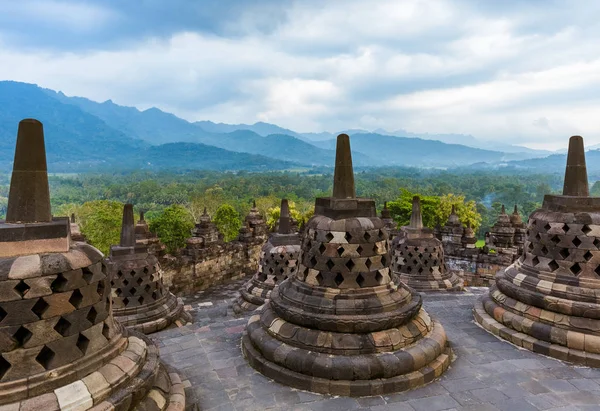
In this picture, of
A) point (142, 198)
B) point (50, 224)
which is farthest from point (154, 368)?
point (142, 198)

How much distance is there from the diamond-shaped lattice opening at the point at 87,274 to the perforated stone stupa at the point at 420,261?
9.12 m

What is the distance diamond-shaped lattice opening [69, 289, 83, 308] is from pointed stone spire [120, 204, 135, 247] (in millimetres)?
5550

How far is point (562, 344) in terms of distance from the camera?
225 inches

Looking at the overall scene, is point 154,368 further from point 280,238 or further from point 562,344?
point 280,238

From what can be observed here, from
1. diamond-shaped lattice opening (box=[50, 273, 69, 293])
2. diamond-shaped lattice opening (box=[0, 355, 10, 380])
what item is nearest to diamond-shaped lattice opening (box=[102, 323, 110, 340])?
diamond-shaped lattice opening (box=[50, 273, 69, 293])

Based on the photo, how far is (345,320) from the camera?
16.6 ft

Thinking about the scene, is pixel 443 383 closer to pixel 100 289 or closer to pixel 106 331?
pixel 106 331

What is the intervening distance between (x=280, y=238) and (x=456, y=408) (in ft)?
22.8

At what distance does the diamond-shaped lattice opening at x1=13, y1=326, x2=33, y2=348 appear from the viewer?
3.12 metres

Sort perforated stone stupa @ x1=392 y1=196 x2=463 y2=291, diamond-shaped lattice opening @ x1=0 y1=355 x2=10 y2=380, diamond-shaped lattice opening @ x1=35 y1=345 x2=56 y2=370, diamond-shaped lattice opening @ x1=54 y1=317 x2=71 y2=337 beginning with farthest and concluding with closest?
1. perforated stone stupa @ x1=392 y1=196 x2=463 y2=291
2. diamond-shaped lattice opening @ x1=54 y1=317 x2=71 y2=337
3. diamond-shaped lattice opening @ x1=35 y1=345 x2=56 y2=370
4. diamond-shaped lattice opening @ x1=0 y1=355 x2=10 y2=380

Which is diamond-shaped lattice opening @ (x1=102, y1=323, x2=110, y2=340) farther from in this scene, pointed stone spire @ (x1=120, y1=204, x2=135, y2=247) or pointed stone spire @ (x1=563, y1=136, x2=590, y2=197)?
pointed stone spire @ (x1=563, y1=136, x2=590, y2=197)

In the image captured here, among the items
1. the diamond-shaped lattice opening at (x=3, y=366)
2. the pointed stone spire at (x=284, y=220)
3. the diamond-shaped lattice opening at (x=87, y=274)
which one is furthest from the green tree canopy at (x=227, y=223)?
the diamond-shaped lattice opening at (x=3, y=366)

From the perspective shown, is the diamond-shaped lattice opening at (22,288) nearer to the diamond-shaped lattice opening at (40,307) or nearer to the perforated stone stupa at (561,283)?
the diamond-shaped lattice opening at (40,307)

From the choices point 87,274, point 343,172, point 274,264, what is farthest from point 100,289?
point 274,264
